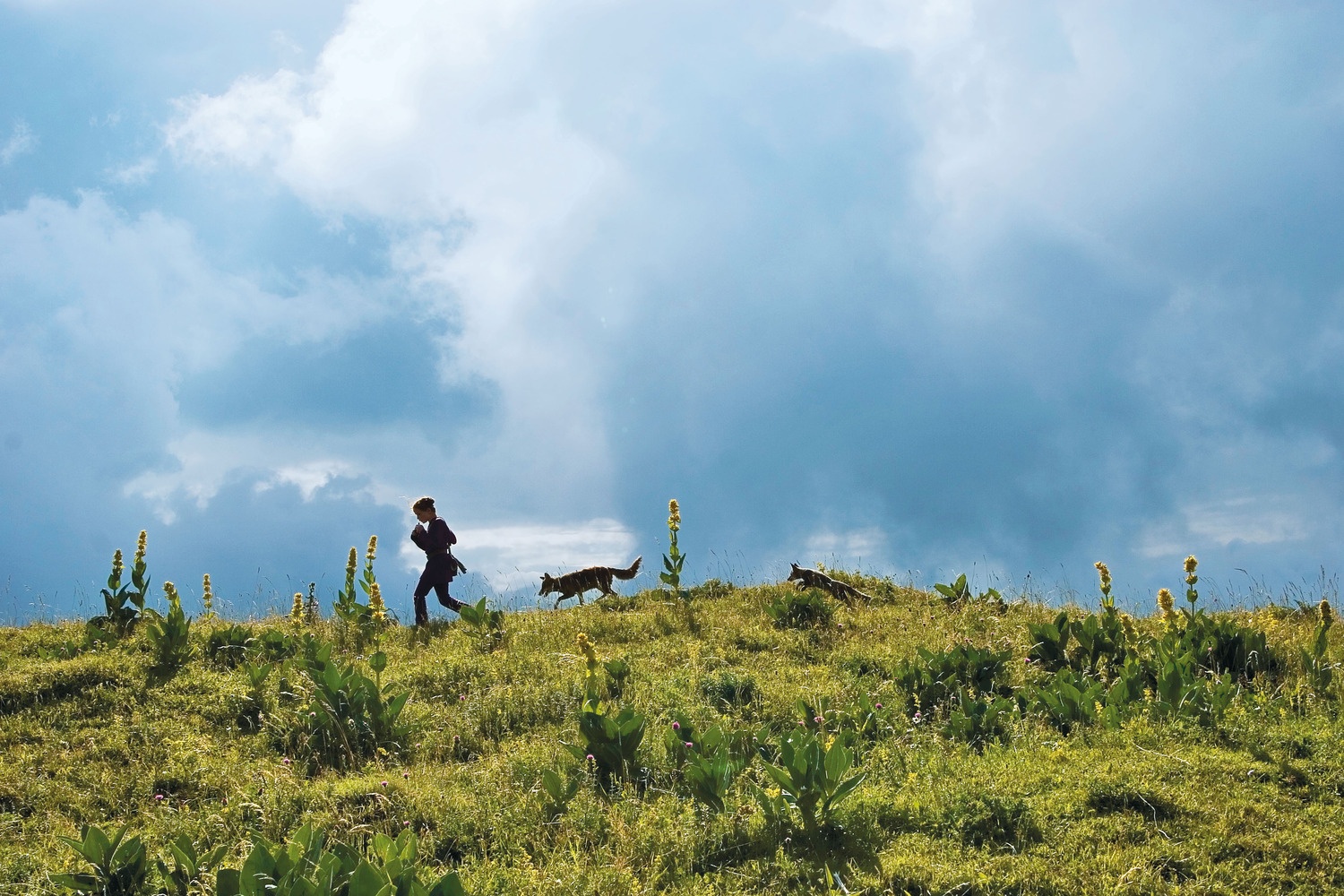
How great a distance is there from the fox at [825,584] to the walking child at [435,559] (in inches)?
246

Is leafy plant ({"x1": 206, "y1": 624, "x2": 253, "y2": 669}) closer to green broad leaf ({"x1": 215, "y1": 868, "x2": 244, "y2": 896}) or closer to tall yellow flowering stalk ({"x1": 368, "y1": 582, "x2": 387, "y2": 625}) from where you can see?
tall yellow flowering stalk ({"x1": 368, "y1": 582, "x2": 387, "y2": 625})

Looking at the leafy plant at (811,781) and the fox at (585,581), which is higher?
the fox at (585,581)

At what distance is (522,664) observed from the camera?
10.7 metres

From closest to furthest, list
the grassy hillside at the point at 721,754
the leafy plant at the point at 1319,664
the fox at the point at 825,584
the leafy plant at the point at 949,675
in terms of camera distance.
→ the grassy hillside at the point at 721,754 < the leafy plant at the point at 1319,664 < the leafy plant at the point at 949,675 < the fox at the point at 825,584

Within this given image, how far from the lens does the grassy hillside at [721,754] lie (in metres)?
5.62

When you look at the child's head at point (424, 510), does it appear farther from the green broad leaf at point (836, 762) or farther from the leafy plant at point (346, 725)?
the green broad leaf at point (836, 762)

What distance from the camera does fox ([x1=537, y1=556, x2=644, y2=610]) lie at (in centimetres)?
1669

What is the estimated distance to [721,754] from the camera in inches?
252

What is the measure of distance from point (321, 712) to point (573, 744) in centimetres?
271

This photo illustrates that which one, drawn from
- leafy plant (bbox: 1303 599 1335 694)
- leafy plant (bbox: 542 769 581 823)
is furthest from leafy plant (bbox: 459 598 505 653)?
leafy plant (bbox: 1303 599 1335 694)

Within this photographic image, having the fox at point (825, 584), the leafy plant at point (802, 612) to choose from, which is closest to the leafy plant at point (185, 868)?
the leafy plant at point (802, 612)

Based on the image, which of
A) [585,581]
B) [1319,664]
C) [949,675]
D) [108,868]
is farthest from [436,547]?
[1319,664]

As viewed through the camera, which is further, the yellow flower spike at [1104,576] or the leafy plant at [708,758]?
the yellow flower spike at [1104,576]

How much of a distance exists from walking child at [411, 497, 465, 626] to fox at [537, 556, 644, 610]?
1763mm
